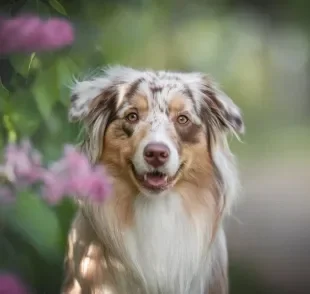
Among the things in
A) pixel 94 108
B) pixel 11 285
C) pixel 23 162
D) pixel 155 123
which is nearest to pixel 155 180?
pixel 155 123

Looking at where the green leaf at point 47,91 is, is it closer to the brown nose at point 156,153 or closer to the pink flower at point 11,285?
the brown nose at point 156,153

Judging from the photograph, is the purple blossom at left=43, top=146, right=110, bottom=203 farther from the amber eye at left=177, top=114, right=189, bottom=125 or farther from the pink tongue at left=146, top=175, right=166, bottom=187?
the amber eye at left=177, top=114, right=189, bottom=125

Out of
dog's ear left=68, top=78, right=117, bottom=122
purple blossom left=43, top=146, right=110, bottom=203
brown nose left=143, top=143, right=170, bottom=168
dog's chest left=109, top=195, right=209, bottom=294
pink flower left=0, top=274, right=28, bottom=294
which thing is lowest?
pink flower left=0, top=274, right=28, bottom=294

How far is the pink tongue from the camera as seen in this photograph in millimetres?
1673

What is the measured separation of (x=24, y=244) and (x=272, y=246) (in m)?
0.66

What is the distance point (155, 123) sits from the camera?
5.43 feet

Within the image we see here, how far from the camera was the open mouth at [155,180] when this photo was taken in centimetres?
167

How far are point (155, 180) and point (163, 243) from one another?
17 cm

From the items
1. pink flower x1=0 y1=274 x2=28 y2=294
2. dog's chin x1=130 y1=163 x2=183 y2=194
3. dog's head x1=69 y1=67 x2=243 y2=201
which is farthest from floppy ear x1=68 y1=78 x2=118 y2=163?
pink flower x1=0 y1=274 x2=28 y2=294

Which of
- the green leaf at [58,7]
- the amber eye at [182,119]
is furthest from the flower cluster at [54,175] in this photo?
the green leaf at [58,7]

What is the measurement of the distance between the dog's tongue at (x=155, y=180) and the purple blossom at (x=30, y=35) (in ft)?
1.40

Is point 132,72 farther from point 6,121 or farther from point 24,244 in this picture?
point 24,244

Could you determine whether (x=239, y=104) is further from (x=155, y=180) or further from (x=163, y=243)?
(x=163, y=243)

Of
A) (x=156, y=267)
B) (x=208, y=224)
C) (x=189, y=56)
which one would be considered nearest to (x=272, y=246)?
(x=208, y=224)
